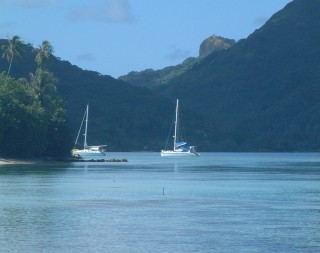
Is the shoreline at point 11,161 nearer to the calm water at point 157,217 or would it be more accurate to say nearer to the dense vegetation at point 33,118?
the dense vegetation at point 33,118

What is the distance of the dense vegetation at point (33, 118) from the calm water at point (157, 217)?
102 feet

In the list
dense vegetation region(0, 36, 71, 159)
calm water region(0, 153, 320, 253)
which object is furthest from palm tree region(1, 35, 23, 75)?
calm water region(0, 153, 320, 253)

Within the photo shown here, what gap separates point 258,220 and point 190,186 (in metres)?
24.8

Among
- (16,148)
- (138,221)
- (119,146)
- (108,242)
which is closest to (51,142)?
(16,148)

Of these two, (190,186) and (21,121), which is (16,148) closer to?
(21,121)

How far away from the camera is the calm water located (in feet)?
105

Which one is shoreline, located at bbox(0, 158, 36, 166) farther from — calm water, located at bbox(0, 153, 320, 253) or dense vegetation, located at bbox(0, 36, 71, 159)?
calm water, located at bbox(0, 153, 320, 253)

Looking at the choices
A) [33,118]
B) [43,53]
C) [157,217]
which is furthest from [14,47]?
[157,217]

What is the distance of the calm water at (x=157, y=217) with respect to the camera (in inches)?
1255

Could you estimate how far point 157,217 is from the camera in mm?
40406

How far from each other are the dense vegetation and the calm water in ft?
102

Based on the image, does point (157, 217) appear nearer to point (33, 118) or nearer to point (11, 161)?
point (33, 118)

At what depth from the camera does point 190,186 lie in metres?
63.9

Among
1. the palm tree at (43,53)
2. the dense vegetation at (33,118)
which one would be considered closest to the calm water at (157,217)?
the dense vegetation at (33,118)
